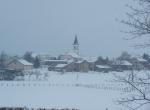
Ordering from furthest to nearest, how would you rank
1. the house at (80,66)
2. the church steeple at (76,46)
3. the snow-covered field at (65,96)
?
the church steeple at (76,46), the house at (80,66), the snow-covered field at (65,96)

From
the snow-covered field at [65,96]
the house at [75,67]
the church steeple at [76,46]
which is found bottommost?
the house at [75,67]

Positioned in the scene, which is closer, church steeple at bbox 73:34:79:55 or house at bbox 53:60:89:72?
house at bbox 53:60:89:72

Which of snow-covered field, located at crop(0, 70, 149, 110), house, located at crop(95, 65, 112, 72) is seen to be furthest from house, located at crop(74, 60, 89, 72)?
snow-covered field, located at crop(0, 70, 149, 110)

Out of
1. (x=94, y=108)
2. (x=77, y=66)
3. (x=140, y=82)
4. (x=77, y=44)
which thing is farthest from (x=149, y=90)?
(x=77, y=44)

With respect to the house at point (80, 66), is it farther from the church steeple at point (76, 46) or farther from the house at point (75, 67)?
the church steeple at point (76, 46)

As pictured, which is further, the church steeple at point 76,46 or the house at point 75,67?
the church steeple at point 76,46

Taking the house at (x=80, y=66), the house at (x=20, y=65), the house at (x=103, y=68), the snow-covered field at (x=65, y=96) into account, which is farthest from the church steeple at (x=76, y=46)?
the snow-covered field at (x=65, y=96)

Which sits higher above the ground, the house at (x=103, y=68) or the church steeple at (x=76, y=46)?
the church steeple at (x=76, y=46)

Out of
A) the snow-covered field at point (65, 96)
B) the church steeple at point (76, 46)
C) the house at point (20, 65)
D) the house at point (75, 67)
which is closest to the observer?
the snow-covered field at point (65, 96)

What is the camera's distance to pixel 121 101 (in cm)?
321

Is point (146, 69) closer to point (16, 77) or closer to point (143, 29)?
point (143, 29)

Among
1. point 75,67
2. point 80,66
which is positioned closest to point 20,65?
point 75,67

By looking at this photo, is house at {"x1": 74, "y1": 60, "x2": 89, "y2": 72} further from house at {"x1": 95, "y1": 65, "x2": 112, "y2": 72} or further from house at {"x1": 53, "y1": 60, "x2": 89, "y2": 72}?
house at {"x1": 95, "y1": 65, "x2": 112, "y2": 72}

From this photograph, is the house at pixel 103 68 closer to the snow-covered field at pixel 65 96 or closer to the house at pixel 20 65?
the snow-covered field at pixel 65 96
